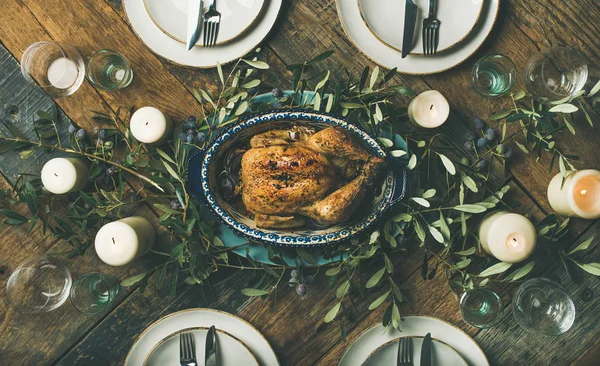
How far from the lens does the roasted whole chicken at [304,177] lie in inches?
47.0

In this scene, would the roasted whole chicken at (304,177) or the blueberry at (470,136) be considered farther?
the blueberry at (470,136)

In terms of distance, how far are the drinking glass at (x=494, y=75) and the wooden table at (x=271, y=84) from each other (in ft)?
0.10

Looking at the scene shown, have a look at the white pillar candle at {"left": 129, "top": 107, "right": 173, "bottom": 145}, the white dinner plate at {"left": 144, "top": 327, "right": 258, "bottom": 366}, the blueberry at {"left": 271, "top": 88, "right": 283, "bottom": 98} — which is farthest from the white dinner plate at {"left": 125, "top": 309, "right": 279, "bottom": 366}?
the blueberry at {"left": 271, "top": 88, "right": 283, "bottom": 98}

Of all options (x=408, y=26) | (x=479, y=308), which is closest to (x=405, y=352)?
(x=479, y=308)

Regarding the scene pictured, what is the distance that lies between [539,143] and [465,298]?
486 mm

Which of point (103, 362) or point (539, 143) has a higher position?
point (539, 143)

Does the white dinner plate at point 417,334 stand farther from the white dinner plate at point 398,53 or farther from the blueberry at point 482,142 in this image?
the white dinner plate at point 398,53

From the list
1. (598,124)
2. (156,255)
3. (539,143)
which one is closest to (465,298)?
(539,143)

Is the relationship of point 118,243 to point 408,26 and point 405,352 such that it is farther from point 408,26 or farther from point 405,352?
point 408,26

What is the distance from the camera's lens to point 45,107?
4.74 feet

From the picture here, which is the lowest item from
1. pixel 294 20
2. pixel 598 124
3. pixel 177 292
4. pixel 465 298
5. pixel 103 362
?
pixel 103 362

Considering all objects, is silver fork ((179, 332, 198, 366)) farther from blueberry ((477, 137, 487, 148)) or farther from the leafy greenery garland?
blueberry ((477, 137, 487, 148))

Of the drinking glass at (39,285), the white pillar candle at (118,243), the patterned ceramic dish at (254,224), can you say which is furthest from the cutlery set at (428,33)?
the drinking glass at (39,285)

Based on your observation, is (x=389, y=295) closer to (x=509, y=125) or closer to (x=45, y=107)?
(x=509, y=125)
